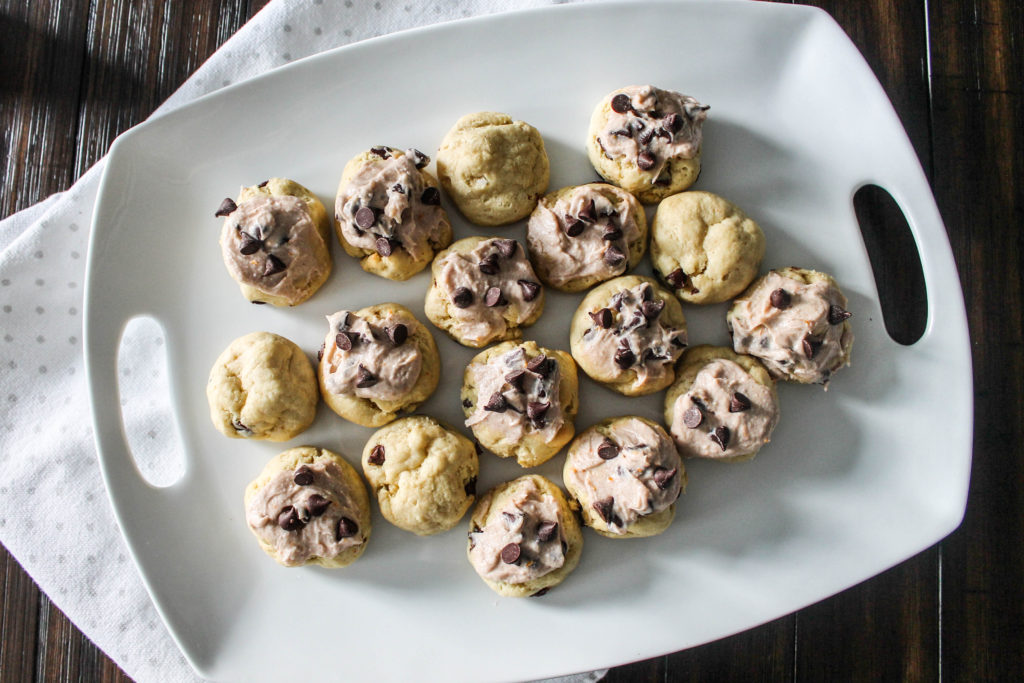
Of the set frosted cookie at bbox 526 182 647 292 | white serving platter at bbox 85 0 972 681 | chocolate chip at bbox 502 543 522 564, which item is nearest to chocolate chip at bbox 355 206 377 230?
white serving platter at bbox 85 0 972 681

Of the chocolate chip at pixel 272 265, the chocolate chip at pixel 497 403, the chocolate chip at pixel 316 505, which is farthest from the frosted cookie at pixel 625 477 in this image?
the chocolate chip at pixel 272 265

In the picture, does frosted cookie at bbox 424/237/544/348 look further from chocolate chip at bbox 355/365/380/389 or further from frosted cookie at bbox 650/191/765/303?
frosted cookie at bbox 650/191/765/303

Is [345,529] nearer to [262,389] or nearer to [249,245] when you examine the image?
[262,389]

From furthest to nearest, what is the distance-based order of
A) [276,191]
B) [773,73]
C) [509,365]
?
[773,73] → [276,191] → [509,365]

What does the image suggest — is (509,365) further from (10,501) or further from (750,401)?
(10,501)

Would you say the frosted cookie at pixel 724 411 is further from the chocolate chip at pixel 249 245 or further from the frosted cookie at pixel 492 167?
the chocolate chip at pixel 249 245

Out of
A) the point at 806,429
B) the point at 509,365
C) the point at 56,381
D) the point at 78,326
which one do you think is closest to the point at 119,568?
the point at 56,381

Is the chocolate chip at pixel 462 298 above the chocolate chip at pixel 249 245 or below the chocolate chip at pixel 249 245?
below
